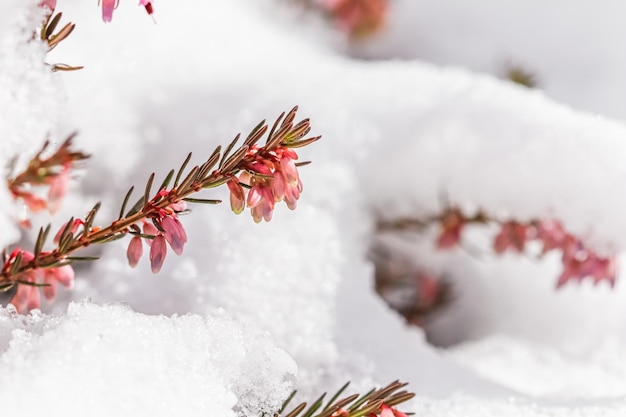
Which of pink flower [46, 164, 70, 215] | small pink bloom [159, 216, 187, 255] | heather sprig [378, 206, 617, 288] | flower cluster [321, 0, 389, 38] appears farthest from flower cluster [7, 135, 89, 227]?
flower cluster [321, 0, 389, 38]

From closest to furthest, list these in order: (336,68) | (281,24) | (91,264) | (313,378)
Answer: (313,378), (91,264), (336,68), (281,24)

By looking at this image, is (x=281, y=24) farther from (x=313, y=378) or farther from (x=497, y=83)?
(x=313, y=378)

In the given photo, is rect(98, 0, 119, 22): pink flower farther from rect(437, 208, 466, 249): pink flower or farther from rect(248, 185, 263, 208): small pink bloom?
rect(437, 208, 466, 249): pink flower

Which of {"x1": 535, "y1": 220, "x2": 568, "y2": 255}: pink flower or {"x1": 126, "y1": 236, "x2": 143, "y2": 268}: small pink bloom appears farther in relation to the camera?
{"x1": 535, "y1": 220, "x2": 568, "y2": 255}: pink flower

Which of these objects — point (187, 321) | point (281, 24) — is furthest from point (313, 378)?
point (281, 24)

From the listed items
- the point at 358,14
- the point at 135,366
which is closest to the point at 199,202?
the point at 135,366
